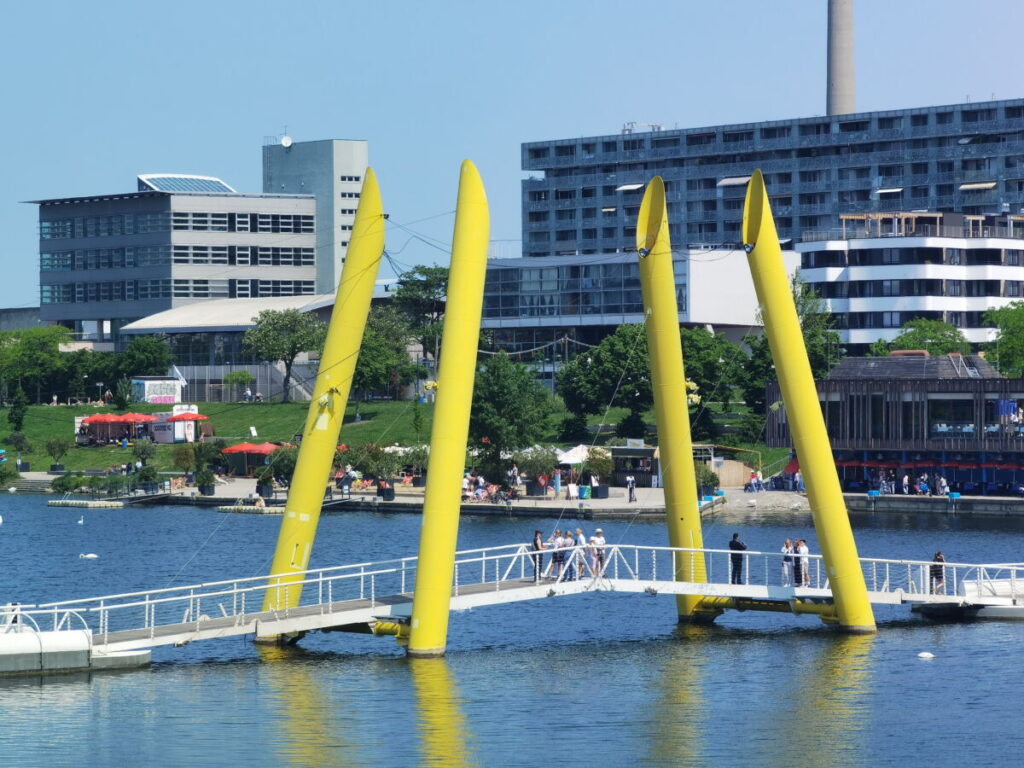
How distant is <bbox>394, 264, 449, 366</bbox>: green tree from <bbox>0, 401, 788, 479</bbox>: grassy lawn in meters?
14.6

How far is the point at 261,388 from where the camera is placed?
161250 mm

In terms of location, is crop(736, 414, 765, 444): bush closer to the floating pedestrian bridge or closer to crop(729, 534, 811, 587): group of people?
the floating pedestrian bridge

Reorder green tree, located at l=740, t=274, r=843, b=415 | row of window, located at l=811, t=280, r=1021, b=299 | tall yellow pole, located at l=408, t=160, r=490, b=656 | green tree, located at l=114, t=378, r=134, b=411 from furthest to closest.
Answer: row of window, located at l=811, t=280, r=1021, b=299
green tree, located at l=114, t=378, r=134, b=411
green tree, located at l=740, t=274, r=843, b=415
tall yellow pole, located at l=408, t=160, r=490, b=656

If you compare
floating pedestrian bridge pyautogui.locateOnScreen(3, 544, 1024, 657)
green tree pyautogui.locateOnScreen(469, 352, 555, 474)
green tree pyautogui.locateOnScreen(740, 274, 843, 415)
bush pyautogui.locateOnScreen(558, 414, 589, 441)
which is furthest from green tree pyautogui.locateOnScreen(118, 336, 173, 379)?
floating pedestrian bridge pyautogui.locateOnScreen(3, 544, 1024, 657)

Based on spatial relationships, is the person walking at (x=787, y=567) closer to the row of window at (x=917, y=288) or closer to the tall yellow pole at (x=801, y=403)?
the tall yellow pole at (x=801, y=403)

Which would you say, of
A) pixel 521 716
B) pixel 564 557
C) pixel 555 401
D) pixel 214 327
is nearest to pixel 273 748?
pixel 521 716

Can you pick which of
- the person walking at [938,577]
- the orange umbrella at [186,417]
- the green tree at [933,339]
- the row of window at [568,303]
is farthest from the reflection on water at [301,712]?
the row of window at [568,303]

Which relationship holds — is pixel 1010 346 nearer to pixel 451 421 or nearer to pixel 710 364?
pixel 710 364

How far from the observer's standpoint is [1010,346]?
129500 millimetres

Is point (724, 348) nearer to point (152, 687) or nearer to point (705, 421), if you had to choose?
point (705, 421)

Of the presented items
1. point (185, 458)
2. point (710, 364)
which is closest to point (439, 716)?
point (185, 458)

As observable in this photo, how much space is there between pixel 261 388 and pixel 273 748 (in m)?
128

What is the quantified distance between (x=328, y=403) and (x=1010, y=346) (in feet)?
304

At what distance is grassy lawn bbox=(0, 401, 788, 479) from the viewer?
12774 centimetres
